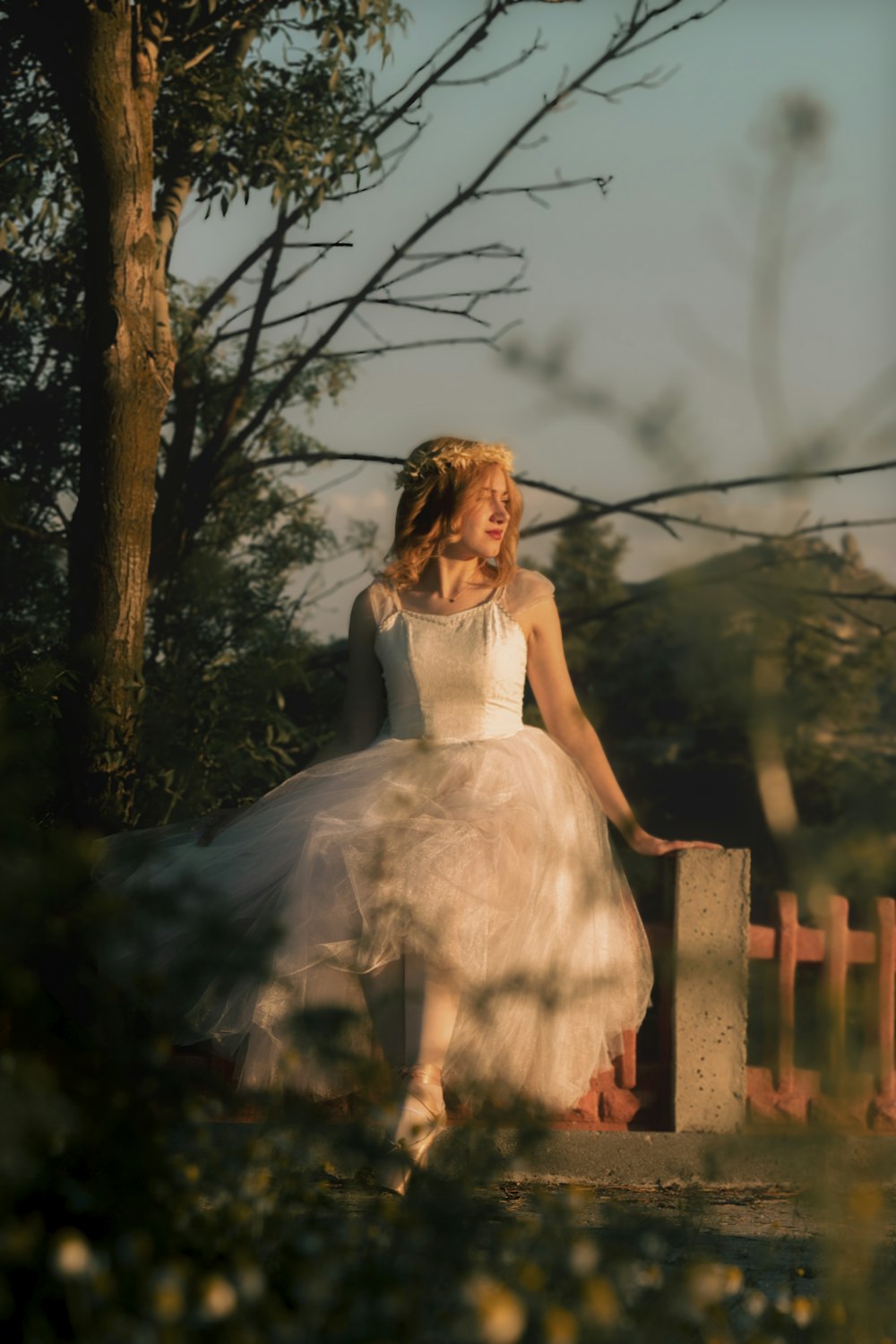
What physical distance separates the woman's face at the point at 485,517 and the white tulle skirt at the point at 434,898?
69 cm

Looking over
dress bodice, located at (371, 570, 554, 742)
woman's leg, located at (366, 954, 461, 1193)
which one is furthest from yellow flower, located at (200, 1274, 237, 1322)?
dress bodice, located at (371, 570, 554, 742)

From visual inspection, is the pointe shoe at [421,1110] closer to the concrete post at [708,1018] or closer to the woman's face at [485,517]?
the concrete post at [708,1018]

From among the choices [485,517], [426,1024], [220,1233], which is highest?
[485,517]

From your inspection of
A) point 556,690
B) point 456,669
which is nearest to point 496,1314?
point 456,669

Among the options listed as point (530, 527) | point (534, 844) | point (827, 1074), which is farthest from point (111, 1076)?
point (530, 527)

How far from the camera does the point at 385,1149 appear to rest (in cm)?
154

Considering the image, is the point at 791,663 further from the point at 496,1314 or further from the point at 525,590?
the point at 525,590

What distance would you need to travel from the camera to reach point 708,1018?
4332mm

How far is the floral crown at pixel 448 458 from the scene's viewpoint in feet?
14.5

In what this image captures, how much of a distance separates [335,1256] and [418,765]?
2.15 m

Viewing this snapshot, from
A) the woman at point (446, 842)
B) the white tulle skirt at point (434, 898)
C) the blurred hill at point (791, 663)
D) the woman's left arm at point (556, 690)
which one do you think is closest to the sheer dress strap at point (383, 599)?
the woman at point (446, 842)

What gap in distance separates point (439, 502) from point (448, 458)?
14 cm

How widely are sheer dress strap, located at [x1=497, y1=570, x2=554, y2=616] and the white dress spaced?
0.05 metres

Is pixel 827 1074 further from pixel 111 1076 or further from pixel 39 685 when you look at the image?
pixel 39 685
